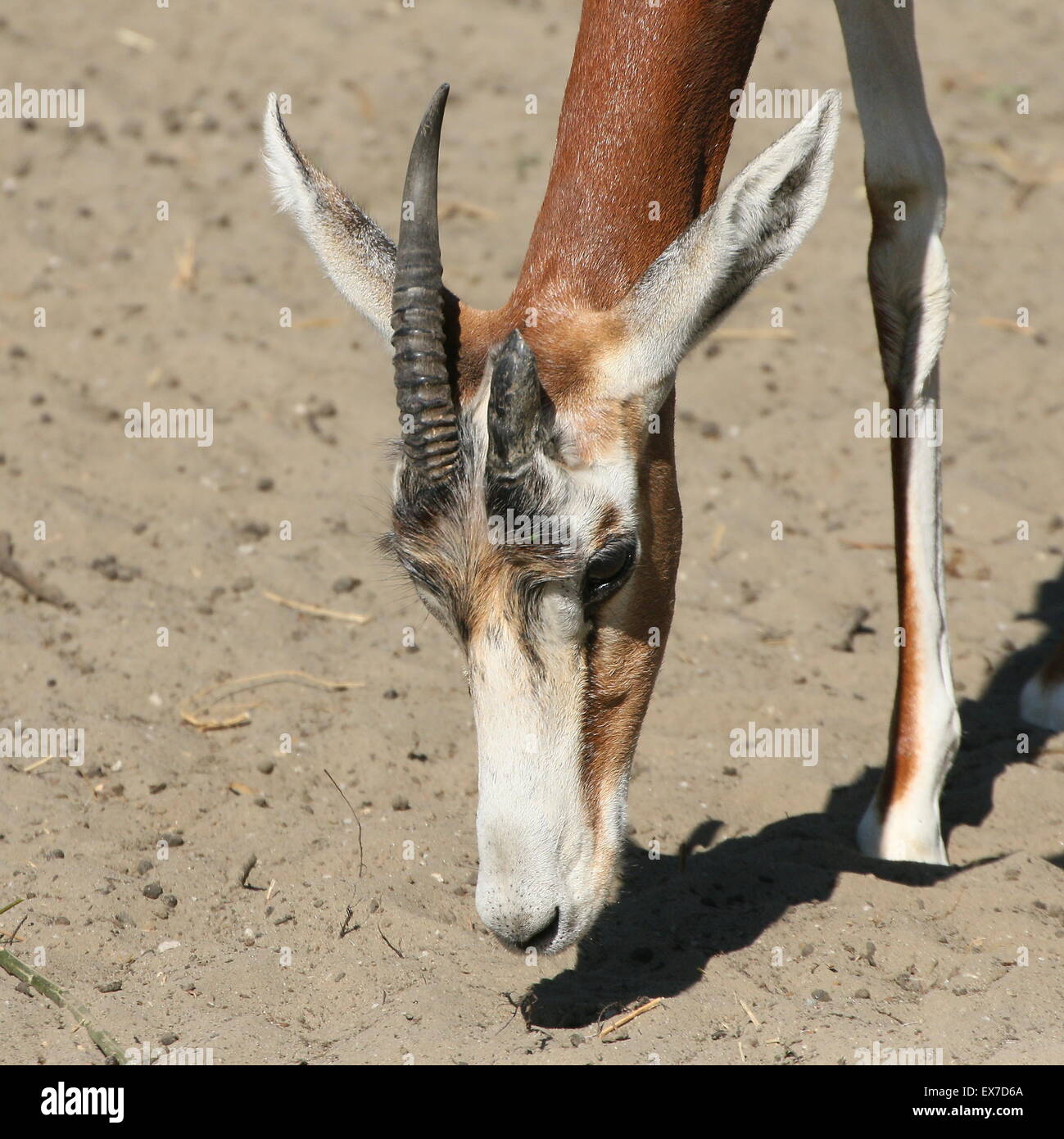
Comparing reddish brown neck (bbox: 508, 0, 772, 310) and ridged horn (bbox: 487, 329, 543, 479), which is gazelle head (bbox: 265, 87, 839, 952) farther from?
reddish brown neck (bbox: 508, 0, 772, 310)

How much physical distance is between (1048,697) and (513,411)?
3496mm

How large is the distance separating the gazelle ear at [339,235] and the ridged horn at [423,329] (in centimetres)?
45

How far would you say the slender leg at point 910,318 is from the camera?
5355mm

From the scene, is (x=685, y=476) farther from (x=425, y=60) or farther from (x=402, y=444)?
(x=425, y=60)

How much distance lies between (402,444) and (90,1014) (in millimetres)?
1931

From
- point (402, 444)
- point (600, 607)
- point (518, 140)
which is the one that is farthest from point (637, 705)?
point (518, 140)

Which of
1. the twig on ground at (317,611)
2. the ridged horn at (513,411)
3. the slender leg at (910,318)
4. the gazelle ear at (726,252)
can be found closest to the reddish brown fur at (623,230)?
the gazelle ear at (726,252)

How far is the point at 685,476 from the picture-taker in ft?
24.9

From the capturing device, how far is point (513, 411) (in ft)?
12.1

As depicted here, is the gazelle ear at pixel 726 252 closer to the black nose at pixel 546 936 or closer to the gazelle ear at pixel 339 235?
the gazelle ear at pixel 339 235

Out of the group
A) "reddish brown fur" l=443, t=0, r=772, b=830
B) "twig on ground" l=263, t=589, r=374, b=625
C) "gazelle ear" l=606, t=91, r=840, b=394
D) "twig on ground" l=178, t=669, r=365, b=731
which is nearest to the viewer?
"gazelle ear" l=606, t=91, r=840, b=394

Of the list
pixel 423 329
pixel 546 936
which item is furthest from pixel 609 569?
pixel 546 936

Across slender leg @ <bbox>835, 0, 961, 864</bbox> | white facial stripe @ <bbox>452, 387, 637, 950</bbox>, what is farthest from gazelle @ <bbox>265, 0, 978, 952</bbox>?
slender leg @ <bbox>835, 0, 961, 864</bbox>

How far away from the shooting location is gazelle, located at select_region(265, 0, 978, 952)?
12.5ft
